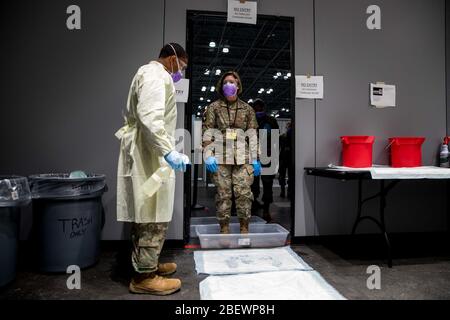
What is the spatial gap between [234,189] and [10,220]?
156 centimetres

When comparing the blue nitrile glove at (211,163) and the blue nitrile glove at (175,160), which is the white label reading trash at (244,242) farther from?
the blue nitrile glove at (175,160)

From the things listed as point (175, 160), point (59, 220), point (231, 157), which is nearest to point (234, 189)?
point (231, 157)

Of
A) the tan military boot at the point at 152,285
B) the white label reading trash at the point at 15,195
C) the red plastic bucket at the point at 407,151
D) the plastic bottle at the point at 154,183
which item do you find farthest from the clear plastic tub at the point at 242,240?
the white label reading trash at the point at 15,195

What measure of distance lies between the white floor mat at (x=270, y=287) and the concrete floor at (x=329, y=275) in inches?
2.9

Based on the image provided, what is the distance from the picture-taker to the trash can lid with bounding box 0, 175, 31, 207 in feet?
4.99

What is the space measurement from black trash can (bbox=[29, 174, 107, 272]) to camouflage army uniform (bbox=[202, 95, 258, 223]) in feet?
3.42

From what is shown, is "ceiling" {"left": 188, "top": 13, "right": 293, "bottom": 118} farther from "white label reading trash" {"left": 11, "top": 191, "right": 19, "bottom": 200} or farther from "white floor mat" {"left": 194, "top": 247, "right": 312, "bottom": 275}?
"white label reading trash" {"left": 11, "top": 191, "right": 19, "bottom": 200}

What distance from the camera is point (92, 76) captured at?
227cm

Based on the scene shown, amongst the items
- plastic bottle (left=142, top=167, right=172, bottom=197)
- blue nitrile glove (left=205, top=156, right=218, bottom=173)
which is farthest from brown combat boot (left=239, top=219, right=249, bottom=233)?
plastic bottle (left=142, top=167, right=172, bottom=197)

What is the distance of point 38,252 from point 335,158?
7.67 ft

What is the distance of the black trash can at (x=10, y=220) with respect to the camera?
1.53m

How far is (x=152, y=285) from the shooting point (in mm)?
1550

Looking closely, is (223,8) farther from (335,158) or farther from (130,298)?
(130,298)

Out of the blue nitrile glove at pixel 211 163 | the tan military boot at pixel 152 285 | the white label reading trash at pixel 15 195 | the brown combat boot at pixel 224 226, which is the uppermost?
the blue nitrile glove at pixel 211 163
